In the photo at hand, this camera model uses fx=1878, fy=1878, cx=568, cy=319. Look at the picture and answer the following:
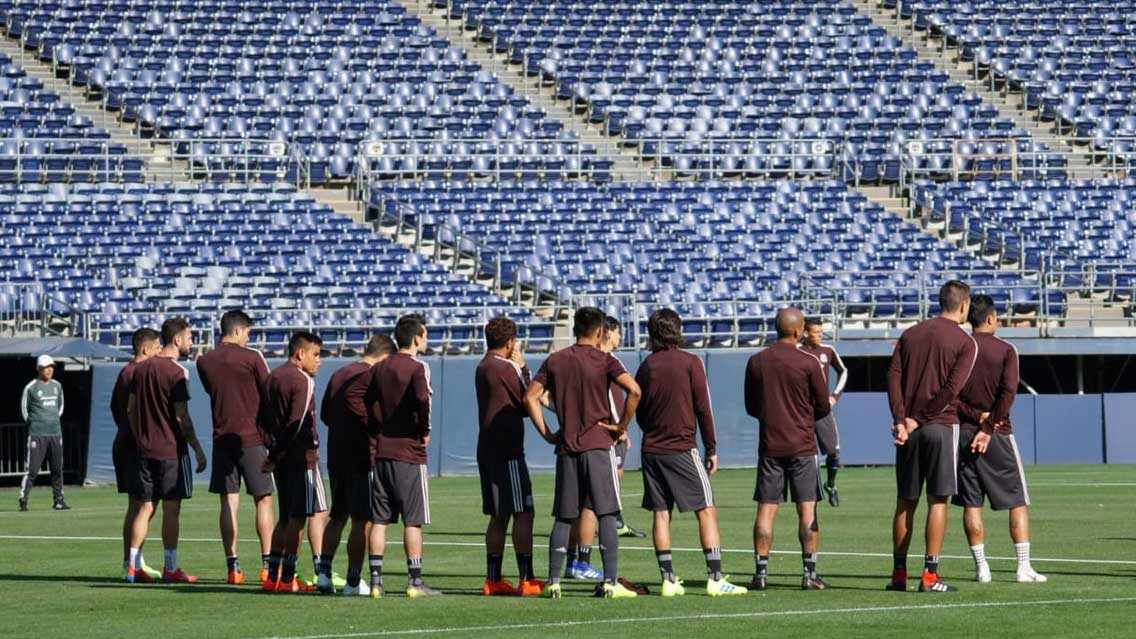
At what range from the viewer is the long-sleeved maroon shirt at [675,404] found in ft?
42.7

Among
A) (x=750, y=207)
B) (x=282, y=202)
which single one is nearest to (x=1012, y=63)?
(x=750, y=207)

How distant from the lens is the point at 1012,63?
46.5 metres

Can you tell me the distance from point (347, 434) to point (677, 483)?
2.39 metres

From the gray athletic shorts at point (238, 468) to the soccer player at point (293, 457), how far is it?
0.32 m

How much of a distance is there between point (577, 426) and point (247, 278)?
22.1m

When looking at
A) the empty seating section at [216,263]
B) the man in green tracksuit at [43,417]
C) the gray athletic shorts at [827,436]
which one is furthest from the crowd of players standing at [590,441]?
the empty seating section at [216,263]

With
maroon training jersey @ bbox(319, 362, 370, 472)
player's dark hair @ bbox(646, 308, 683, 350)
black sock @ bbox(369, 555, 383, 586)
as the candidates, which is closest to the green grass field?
black sock @ bbox(369, 555, 383, 586)

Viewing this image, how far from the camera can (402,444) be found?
12969 millimetres

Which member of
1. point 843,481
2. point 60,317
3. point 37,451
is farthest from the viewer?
point 60,317

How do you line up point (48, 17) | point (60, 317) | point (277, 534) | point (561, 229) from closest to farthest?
point (277, 534)
point (60, 317)
point (561, 229)
point (48, 17)

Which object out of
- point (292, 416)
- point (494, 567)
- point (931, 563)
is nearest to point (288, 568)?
point (292, 416)

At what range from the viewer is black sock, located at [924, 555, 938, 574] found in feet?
42.5

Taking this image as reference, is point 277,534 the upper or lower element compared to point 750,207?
lower

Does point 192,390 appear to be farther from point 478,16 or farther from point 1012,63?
point 1012,63
